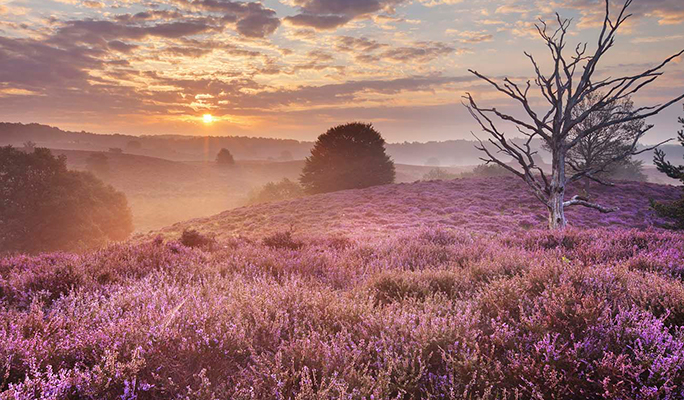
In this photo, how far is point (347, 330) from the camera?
283cm

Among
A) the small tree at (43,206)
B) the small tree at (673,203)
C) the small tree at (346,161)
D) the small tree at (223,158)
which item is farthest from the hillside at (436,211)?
the small tree at (223,158)

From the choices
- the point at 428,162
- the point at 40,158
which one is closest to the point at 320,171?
the point at 40,158

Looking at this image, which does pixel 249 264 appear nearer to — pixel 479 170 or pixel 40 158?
pixel 40 158

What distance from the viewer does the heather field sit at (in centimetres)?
197

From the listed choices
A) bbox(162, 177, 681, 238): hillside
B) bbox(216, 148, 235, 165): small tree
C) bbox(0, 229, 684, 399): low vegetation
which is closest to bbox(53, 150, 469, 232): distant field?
bbox(216, 148, 235, 165): small tree

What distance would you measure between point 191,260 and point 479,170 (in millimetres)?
63068

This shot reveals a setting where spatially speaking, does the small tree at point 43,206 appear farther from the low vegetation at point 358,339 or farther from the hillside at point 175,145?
the hillside at point 175,145

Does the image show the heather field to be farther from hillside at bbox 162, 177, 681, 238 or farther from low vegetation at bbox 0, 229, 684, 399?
hillside at bbox 162, 177, 681, 238

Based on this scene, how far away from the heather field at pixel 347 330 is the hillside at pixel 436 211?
810 cm

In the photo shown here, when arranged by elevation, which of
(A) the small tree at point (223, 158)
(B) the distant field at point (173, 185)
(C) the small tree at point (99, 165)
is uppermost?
(A) the small tree at point (223, 158)

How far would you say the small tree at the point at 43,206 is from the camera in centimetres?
2442

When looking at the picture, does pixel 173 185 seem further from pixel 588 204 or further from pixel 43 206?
pixel 588 204

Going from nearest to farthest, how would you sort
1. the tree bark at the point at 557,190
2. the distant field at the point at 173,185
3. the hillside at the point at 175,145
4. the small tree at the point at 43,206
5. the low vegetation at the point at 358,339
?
the low vegetation at the point at 358,339 < the tree bark at the point at 557,190 < the small tree at the point at 43,206 < the distant field at the point at 173,185 < the hillside at the point at 175,145

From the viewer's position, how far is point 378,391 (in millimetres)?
1905
